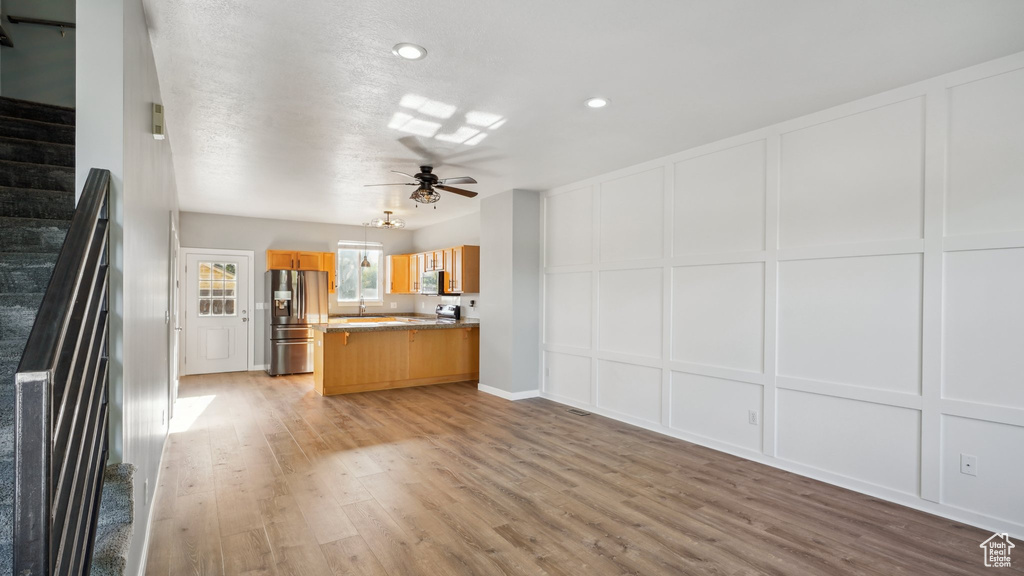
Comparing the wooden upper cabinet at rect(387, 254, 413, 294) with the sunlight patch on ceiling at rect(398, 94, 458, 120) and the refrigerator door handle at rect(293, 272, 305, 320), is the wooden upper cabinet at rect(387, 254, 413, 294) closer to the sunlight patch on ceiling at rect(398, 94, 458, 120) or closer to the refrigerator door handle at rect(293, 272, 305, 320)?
the refrigerator door handle at rect(293, 272, 305, 320)

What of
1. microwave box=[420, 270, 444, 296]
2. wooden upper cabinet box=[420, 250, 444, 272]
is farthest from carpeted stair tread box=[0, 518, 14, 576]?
wooden upper cabinet box=[420, 250, 444, 272]

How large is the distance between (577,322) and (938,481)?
3.38m

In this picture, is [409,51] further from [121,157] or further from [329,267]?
[329,267]

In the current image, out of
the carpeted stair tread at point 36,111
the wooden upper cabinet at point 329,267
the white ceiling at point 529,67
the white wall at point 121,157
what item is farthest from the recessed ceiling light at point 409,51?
the wooden upper cabinet at point 329,267

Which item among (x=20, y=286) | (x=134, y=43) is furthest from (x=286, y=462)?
(x=134, y=43)

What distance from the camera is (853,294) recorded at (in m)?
3.35

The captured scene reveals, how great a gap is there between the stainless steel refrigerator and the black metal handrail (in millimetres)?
6485

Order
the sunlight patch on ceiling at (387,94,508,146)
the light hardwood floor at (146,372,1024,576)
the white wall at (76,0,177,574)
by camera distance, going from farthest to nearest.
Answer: the sunlight patch on ceiling at (387,94,508,146), the light hardwood floor at (146,372,1024,576), the white wall at (76,0,177,574)

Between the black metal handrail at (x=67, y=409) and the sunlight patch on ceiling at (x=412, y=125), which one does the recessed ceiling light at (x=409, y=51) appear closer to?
the sunlight patch on ceiling at (x=412, y=125)

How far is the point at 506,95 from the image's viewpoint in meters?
3.26

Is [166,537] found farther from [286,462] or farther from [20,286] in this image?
[20,286]

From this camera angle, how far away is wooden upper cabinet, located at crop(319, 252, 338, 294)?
28.1 feet

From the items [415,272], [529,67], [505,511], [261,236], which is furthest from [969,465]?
[261,236]

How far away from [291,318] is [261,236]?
5.11 ft
